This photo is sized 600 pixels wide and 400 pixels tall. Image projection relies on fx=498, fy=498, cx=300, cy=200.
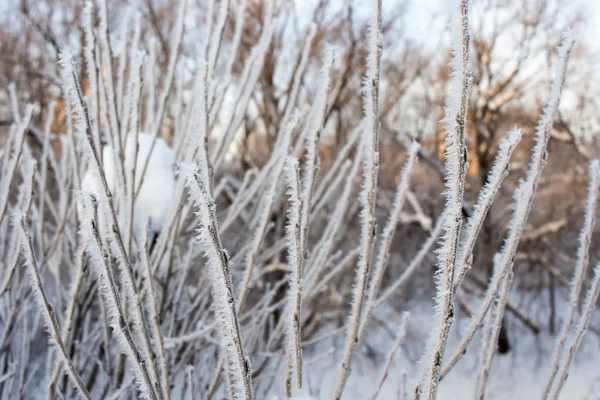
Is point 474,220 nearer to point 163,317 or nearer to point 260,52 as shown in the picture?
point 260,52

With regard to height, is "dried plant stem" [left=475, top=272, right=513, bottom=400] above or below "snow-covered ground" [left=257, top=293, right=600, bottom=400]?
above

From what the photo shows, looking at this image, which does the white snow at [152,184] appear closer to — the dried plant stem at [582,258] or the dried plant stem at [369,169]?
the dried plant stem at [369,169]

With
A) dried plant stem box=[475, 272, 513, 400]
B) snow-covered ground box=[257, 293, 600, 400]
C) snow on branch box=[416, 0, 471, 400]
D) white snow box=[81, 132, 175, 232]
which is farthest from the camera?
snow-covered ground box=[257, 293, 600, 400]

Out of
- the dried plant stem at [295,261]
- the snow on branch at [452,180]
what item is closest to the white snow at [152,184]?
the dried plant stem at [295,261]

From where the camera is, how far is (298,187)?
78cm

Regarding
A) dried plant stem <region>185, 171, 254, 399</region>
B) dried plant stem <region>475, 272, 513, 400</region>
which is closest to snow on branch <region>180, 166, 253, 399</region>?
dried plant stem <region>185, 171, 254, 399</region>

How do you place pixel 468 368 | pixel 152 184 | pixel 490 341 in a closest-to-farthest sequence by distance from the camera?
pixel 490 341
pixel 152 184
pixel 468 368

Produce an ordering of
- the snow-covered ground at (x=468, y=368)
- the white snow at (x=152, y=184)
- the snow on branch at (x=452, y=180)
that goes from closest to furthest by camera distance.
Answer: the snow on branch at (x=452, y=180)
the white snow at (x=152, y=184)
the snow-covered ground at (x=468, y=368)

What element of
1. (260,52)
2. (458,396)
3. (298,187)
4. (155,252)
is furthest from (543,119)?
(458,396)

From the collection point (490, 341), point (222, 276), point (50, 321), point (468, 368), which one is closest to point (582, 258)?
point (490, 341)

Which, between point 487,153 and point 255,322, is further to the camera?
point 487,153

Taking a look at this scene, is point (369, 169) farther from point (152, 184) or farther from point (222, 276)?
point (152, 184)

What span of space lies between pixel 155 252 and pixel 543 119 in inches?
34.4

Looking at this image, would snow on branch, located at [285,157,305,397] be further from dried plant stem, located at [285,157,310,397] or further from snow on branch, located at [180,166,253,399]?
snow on branch, located at [180,166,253,399]
